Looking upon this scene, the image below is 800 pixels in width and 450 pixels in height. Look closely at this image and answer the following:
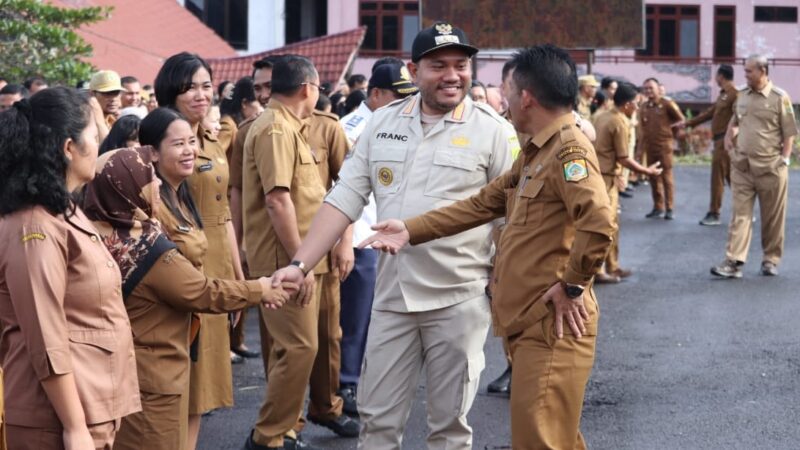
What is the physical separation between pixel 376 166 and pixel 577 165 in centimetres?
123

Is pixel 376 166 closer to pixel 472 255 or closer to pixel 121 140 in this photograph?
pixel 472 255

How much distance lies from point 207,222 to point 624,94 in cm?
792

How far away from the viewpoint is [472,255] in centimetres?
546

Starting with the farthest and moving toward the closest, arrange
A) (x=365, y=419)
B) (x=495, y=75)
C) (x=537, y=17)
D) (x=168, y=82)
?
(x=495, y=75) → (x=537, y=17) → (x=168, y=82) → (x=365, y=419)

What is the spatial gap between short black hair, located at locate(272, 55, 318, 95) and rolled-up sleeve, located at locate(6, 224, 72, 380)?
2.84m

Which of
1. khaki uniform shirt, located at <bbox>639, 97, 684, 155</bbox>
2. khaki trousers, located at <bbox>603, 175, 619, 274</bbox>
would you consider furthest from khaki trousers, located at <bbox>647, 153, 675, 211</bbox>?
khaki trousers, located at <bbox>603, 175, 619, 274</bbox>

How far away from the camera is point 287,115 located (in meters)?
6.52

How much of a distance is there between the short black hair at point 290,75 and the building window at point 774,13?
112 feet

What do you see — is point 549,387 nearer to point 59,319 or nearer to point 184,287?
point 184,287

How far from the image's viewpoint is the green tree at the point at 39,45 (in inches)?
536

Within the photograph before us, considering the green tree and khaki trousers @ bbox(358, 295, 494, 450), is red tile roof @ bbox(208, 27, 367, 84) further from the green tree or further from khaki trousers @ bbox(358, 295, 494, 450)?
khaki trousers @ bbox(358, 295, 494, 450)

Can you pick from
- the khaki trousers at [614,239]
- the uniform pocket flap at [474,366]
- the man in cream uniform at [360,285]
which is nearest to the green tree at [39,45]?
the khaki trousers at [614,239]

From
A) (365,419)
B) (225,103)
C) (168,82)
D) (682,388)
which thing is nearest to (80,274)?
(365,419)

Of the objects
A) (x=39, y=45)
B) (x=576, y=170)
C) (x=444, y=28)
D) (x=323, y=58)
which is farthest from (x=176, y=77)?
(x=323, y=58)
